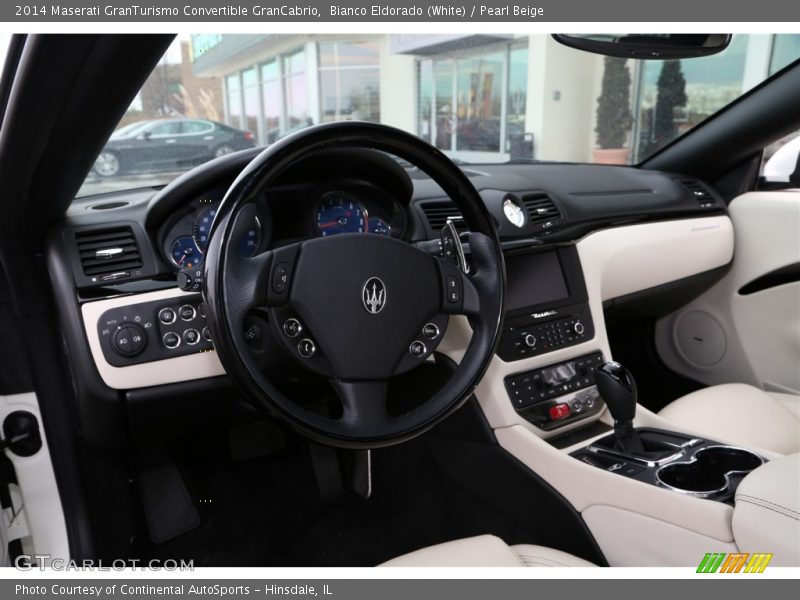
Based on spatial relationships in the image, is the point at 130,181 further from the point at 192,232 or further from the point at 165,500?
the point at 165,500

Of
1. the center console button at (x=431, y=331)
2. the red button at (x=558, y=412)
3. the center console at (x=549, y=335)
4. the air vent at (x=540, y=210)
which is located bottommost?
the red button at (x=558, y=412)

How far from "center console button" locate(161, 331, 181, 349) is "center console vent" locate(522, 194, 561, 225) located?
1034 millimetres

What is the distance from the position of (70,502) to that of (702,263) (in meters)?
2.19

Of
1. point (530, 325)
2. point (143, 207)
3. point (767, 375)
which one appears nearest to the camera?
point (143, 207)

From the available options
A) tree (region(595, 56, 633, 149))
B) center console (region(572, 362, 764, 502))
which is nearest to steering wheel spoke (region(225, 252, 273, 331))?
center console (region(572, 362, 764, 502))

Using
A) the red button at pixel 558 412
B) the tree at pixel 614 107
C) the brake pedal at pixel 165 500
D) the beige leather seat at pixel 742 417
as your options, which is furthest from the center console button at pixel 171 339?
the tree at pixel 614 107

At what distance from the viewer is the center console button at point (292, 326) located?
1261 mm

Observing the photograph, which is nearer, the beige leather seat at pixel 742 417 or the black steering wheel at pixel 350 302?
the black steering wheel at pixel 350 302

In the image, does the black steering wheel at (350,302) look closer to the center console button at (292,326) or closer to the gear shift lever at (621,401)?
the center console button at (292,326)

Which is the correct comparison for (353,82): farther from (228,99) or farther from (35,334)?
(35,334)

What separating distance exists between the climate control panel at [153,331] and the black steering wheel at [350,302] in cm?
29

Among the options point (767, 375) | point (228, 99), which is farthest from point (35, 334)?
point (767, 375)

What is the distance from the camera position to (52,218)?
1505 mm

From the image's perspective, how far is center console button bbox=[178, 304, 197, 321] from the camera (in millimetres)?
1508
